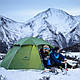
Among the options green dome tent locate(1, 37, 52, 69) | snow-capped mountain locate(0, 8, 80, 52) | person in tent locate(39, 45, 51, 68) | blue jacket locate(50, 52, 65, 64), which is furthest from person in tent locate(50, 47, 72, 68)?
snow-capped mountain locate(0, 8, 80, 52)

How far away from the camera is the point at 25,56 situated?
1245cm

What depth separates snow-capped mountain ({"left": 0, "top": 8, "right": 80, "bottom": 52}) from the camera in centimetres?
8555

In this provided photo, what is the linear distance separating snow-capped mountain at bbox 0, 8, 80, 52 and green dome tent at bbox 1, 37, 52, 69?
211 ft

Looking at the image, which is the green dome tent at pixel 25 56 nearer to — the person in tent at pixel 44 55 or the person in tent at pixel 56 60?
the person in tent at pixel 44 55

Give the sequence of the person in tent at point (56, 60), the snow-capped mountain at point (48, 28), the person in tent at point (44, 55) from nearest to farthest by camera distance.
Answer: the person in tent at point (56, 60) → the person in tent at point (44, 55) → the snow-capped mountain at point (48, 28)

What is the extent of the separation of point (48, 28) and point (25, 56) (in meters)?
84.2

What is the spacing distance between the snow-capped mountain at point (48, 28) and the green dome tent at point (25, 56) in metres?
64.4

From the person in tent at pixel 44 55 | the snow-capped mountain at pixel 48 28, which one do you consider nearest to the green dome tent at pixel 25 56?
the person in tent at pixel 44 55

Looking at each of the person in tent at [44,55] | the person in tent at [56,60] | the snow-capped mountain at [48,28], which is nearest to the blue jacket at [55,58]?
the person in tent at [56,60]

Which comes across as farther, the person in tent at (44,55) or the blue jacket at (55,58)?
the person in tent at (44,55)

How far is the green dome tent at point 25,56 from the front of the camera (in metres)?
12.2

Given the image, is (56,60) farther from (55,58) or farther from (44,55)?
(44,55)

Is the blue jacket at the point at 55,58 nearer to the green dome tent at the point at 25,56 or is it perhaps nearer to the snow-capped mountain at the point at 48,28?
the green dome tent at the point at 25,56

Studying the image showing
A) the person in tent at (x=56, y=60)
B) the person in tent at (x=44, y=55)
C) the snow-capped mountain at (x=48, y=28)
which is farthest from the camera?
the snow-capped mountain at (x=48, y=28)
